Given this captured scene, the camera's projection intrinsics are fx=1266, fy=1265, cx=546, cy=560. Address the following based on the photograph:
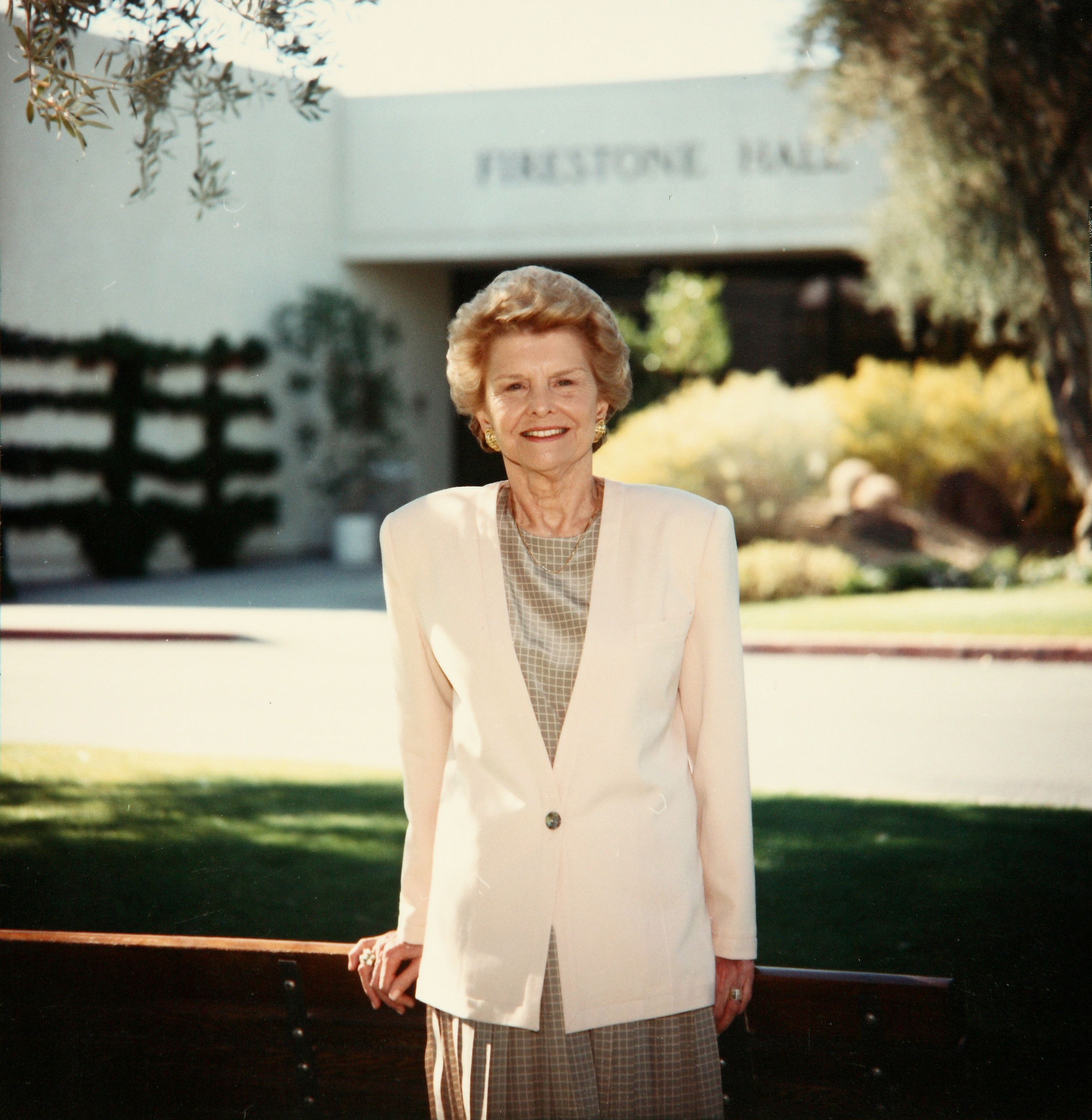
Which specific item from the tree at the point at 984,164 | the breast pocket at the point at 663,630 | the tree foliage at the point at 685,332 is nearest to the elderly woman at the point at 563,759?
the breast pocket at the point at 663,630

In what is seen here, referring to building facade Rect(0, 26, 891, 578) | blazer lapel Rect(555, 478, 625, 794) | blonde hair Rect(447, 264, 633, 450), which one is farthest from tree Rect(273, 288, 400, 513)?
blazer lapel Rect(555, 478, 625, 794)

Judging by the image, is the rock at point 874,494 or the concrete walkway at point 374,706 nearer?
the concrete walkway at point 374,706

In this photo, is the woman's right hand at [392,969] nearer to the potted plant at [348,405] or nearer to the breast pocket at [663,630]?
the breast pocket at [663,630]

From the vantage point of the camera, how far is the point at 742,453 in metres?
13.9

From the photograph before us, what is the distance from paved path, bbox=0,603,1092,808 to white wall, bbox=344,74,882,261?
826 cm

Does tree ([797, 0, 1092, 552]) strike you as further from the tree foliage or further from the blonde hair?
the blonde hair

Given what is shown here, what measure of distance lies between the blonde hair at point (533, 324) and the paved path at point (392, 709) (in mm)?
4130

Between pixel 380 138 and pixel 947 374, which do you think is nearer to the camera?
pixel 947 374

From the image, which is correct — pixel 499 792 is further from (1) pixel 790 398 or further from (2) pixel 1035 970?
(1) pixel 790 398

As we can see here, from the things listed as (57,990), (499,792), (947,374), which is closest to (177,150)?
(57,990)

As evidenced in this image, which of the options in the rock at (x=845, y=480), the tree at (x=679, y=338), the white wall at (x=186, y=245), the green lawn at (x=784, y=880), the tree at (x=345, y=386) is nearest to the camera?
the green lawn at (x=784, y=880)

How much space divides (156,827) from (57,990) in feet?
8.51

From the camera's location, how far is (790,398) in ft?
47.8

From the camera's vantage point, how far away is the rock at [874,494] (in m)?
14.7
